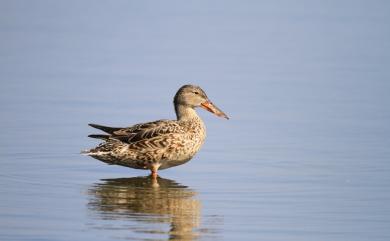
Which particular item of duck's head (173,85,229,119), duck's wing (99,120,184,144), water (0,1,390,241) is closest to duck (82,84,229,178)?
duck's wing (99,120,184,144)

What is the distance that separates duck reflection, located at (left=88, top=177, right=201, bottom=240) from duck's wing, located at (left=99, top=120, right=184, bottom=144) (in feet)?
1.56

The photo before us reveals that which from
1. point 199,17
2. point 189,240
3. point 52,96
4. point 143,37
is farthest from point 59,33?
point 189,240

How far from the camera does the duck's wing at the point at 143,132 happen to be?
11.5 metres

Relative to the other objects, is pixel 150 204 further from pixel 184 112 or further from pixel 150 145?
pixel 184 112

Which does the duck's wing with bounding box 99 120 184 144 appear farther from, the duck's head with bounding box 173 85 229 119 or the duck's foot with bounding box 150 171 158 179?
the duck's head with bounding box 173 85 229 119

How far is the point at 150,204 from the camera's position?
9.62m

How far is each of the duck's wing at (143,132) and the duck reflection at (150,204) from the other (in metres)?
0.47

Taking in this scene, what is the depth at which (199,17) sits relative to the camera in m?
25.6

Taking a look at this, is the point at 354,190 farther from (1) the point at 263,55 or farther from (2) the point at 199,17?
(2) the point at 199,17

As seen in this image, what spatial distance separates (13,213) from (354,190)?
3467 mm

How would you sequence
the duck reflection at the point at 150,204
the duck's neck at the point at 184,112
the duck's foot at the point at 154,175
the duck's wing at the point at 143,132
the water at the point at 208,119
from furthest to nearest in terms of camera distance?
the duck's neck at the point at 184,112, the duck's wing at the point at 143,132, the duck's foot at the point at 154,175, the water at the point at 208,119, the duck reflection at the point at 150,204

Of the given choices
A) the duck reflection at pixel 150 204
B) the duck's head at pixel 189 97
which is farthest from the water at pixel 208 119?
the duck's head at pixel 189 97

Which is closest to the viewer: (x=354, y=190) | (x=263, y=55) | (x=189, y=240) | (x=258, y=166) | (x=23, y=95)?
(x=189, y=240)

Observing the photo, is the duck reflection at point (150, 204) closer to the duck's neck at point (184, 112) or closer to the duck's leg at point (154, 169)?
the duck's leg at point (154, 169)
